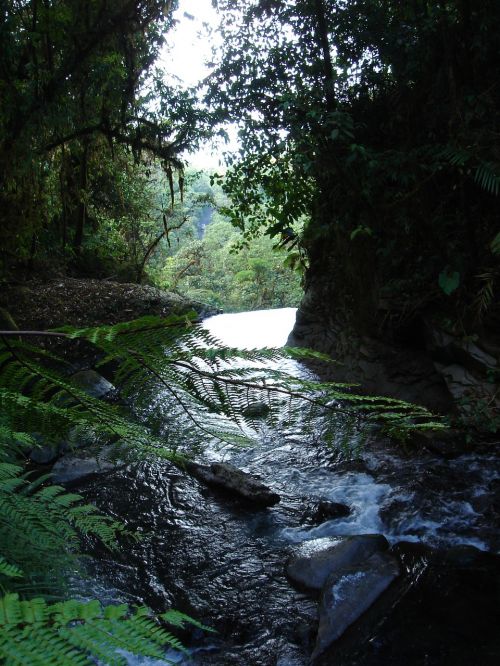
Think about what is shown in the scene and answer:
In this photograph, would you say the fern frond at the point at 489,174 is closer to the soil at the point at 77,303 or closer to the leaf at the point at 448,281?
the leaf at the point at 448,281

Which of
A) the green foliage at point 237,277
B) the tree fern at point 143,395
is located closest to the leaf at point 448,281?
the tree fern at point 143,395

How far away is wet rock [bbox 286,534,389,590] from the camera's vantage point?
11.6 ft

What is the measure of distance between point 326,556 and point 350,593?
0.44 metres

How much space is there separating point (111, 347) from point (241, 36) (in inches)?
340

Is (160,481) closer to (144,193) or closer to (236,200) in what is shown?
(236,200)

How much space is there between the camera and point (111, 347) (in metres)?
1.28

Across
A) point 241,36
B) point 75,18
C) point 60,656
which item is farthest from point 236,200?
point 60,656

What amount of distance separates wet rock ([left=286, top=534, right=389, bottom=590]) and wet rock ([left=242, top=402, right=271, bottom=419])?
8.62 ft

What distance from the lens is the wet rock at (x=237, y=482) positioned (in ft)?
15.1

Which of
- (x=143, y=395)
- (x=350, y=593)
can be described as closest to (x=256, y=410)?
(x=143, y=395)

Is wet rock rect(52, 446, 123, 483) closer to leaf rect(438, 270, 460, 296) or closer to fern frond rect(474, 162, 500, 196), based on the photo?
leaf rect(438, 270, 460, 296)

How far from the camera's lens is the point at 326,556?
12.0 ft

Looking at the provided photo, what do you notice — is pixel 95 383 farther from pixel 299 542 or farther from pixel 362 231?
pixel 362 231

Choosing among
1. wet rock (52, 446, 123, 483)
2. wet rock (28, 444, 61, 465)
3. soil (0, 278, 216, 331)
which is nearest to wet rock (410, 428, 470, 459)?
wet rock (52, 446, 123, 483)
